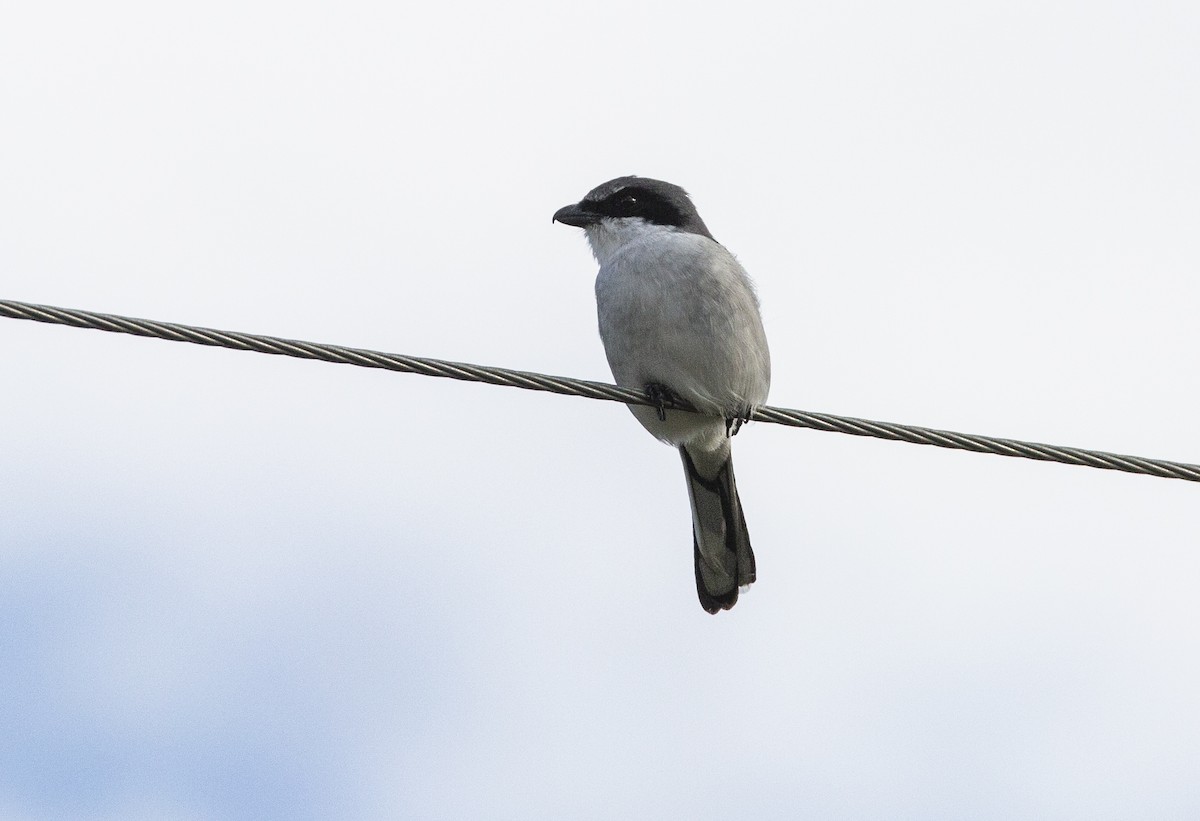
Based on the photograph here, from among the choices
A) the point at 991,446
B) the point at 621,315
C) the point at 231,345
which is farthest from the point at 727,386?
the point at 231,345

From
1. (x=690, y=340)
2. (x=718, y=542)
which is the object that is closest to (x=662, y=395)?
(x=690, y=340)

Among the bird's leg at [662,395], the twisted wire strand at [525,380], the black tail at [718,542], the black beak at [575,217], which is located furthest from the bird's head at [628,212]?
the twisted wire strand at [525,380]

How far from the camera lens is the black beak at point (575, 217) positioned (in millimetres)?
8297

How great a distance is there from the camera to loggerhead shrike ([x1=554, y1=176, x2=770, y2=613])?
23.7 feet

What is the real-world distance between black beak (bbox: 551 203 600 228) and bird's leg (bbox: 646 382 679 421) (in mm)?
1292

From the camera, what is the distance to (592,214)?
8.31 metres

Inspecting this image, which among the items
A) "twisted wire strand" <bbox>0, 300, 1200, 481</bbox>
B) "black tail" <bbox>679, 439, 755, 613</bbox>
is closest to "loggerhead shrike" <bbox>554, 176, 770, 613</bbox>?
"black tail" <bbox>679, 439, 755, 613</bbox>

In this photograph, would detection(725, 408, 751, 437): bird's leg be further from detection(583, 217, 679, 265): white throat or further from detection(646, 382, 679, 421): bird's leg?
detection(583, 217, 679, 265): white throat

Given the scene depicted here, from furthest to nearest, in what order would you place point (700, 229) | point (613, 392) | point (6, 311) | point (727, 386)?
point (700, 229)
point (727, 386)
point (613, 392)
point (6, 311)

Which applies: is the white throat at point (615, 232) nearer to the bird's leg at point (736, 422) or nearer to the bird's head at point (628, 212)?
the bird's head at point (628, 212)

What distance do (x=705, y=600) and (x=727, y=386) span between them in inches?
57.7

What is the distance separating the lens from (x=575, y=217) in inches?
329

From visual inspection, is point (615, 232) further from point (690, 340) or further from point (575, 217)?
point (690, 340)

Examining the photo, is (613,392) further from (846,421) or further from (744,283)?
(744,283)
